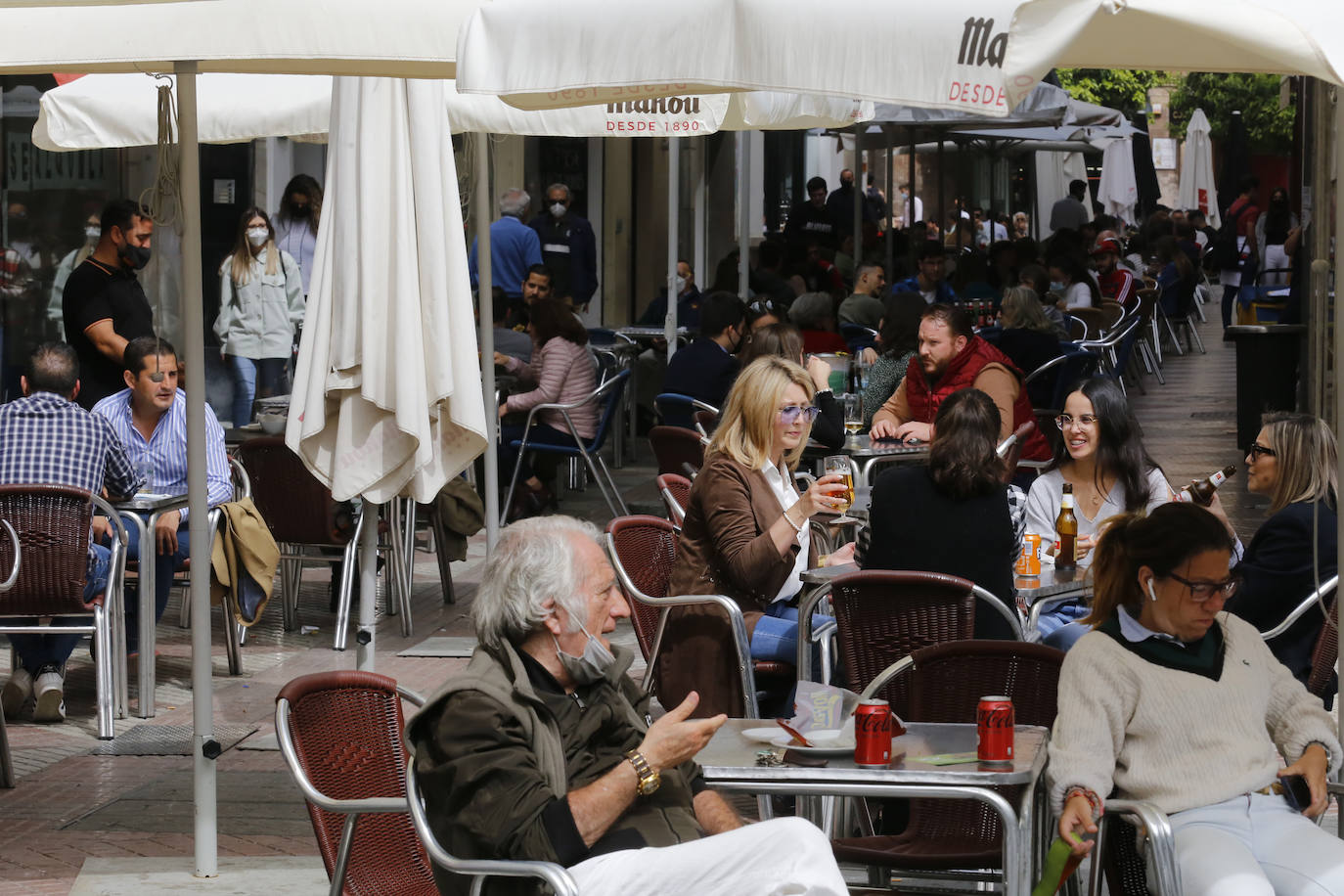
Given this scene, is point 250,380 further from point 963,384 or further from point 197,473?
point 197,473

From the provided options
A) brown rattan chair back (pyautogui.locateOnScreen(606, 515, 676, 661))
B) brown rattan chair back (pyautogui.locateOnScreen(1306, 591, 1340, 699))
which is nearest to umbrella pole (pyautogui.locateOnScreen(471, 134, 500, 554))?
brown rattan chair back (pyautogui.locateOnScreen(606, 515, 676, 661))

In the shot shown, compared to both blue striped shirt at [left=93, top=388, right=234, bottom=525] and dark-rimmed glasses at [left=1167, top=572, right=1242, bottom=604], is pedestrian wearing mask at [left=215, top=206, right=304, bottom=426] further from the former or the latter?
dark-rimmed glasses at [left=1167, top=572, right=1242, bottom=604]

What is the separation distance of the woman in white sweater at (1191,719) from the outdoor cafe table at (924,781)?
0.13 meters

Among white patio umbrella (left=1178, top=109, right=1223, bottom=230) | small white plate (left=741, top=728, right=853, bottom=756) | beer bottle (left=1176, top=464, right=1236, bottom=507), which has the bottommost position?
small white plate (left=741, top=728, right=853, bottom=756)

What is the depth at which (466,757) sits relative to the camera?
323 centimetres

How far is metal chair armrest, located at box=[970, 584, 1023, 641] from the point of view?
4.71 meters

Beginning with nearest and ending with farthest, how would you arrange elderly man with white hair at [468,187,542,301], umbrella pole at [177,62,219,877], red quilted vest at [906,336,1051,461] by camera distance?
umbrella pole at [177,62,219,877], red quilted vest at [906,336,1051,461], elderly man with white hair at [468,187,542,301]

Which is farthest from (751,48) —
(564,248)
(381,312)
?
(564,248)

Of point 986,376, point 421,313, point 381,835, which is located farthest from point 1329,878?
point 986,376

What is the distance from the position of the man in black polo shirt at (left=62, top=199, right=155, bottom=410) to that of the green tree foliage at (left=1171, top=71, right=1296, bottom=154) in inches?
1976

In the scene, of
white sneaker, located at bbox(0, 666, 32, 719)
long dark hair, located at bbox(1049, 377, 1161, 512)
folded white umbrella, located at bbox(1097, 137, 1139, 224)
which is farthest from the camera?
folded white umbrella, located at bbox(1097, 137, 1139, 224)

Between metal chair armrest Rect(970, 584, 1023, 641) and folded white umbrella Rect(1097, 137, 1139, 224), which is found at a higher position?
folded white umbrella Rect(1097, 137, 1139, 224)

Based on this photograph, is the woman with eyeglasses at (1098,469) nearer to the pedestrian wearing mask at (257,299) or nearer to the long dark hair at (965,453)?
the long dark hair at (965,453)

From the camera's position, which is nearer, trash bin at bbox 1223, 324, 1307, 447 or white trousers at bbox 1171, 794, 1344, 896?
white trousers at bbox 1171, 794, 1344, 896
